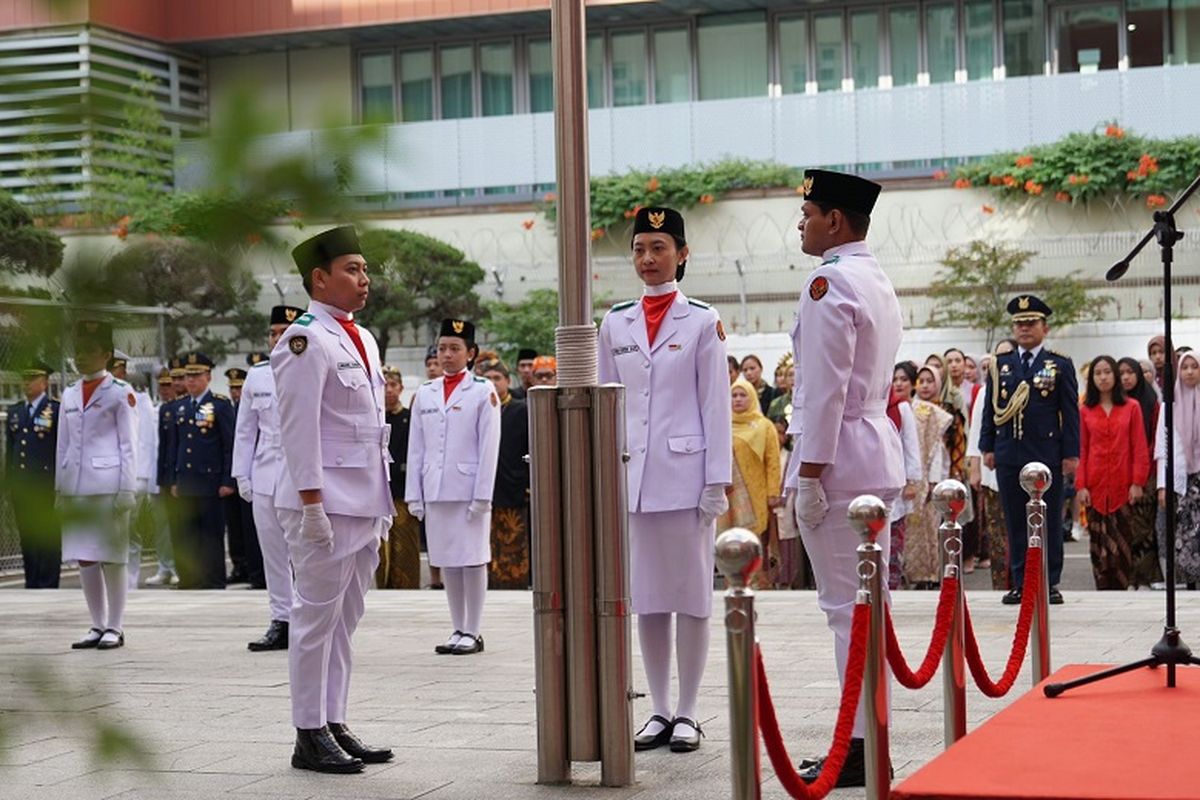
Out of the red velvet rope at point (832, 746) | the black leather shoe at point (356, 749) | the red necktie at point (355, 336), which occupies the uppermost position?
the red necktie at point (355, 336)

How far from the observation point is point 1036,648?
21.7 ft

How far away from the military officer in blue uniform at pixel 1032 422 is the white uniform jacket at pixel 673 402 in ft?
16.7

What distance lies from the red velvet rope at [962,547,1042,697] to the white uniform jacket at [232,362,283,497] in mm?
4149

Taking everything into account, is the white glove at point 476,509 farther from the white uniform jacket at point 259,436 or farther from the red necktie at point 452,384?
the white uniform jacket at point 259,436

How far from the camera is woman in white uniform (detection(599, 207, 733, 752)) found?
243 inches

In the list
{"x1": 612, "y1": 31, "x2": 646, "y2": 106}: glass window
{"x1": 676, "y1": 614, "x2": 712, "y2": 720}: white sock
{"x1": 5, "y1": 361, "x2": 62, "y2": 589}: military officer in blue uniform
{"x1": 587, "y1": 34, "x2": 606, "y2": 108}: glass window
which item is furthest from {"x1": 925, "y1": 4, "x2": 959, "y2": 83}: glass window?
{"x1": 5, "y1": 361, "x2": 62, "y2": 589}: military officer in blue uniform

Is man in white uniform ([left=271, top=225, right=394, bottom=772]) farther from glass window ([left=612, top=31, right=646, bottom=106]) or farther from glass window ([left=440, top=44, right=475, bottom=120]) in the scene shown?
glass window ([left=612, top=31, right=646, bottom=106])

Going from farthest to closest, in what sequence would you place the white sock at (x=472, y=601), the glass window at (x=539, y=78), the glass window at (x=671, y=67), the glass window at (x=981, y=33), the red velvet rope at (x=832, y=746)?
the glass window at (x=671, y=67)
the glass window at (x=539, y=78)
the glass window at (x=981, y=33)
the white sock at (x=472, y=601)
the red velvet rope at (x=832, y=746)

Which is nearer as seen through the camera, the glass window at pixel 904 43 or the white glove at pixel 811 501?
the white glove at pixel 811 501

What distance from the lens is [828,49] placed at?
2967cm

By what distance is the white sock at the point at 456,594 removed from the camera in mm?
9594

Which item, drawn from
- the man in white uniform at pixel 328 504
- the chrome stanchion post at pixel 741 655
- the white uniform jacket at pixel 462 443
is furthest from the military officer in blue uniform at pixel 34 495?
the white uniform jacket at pixel 462 443

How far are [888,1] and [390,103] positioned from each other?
2937 cm

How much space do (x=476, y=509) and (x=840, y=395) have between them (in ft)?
15.2
